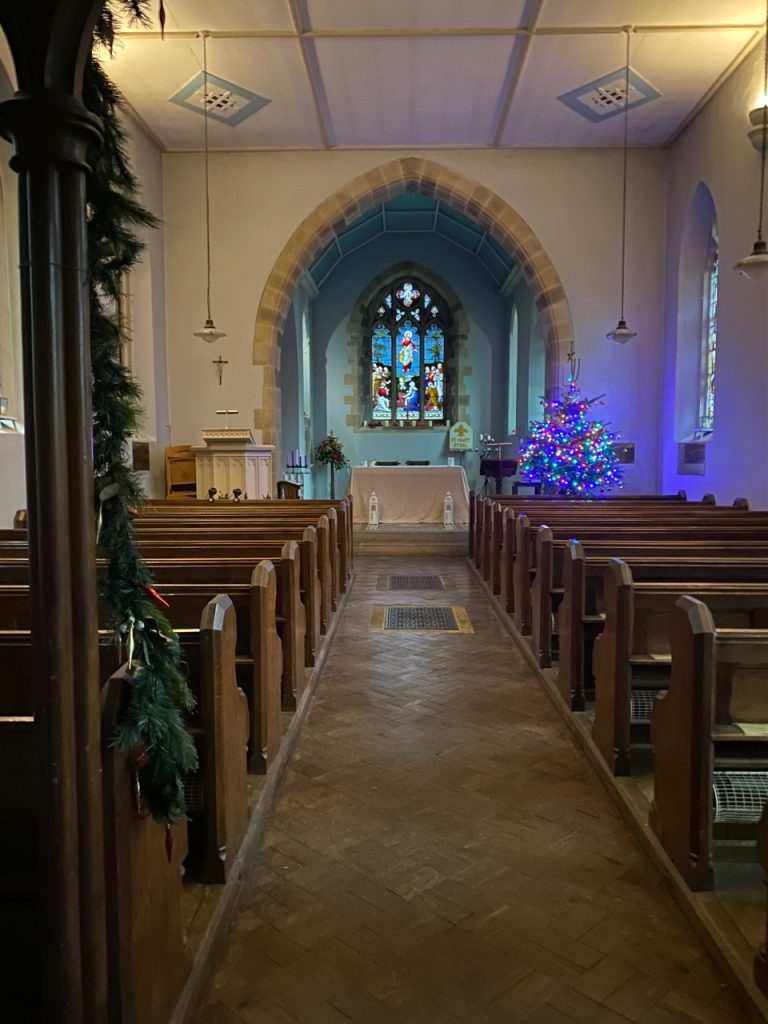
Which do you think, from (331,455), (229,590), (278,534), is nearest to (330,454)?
Answer: (331,455)

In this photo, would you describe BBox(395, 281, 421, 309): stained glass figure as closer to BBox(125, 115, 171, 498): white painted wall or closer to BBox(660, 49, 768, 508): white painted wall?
BBox(125, 115, 171, 498): white painted wall

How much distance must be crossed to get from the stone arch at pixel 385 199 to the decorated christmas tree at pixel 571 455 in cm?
173

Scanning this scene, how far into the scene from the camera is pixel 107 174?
1.42 m

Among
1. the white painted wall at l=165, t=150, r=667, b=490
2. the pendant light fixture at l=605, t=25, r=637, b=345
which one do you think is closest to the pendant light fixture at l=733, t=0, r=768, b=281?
the pendant light fixture at l=605, t=25, r=637, b=345

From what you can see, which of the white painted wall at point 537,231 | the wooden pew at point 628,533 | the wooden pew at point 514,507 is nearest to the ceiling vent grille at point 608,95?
the white painted wall at point 537,231

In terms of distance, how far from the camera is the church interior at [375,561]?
1330mm

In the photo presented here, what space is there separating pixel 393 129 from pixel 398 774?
8.84 meters

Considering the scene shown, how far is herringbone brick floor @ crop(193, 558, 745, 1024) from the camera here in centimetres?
178

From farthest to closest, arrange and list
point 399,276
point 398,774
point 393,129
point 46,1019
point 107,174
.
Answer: point 399,276
point 393,129
point 398,774
point 107,174
point 46,1019

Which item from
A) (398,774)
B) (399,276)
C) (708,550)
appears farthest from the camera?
(399,276)

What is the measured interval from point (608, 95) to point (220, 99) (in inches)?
180

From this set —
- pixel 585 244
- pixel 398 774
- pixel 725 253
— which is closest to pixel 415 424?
pixel 585 244

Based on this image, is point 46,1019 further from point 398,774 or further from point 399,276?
point 399,276

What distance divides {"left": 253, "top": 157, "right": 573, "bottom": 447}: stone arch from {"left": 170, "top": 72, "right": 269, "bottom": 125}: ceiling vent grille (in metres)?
1.62
